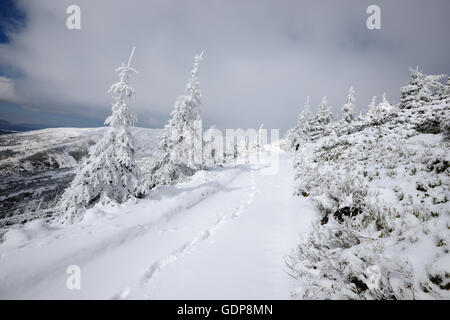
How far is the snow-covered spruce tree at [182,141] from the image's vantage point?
61.5 ft

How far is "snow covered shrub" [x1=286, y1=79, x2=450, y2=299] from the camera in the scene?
3.12 meters

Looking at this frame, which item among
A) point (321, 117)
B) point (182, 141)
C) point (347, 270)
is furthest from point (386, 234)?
point (321, 117)

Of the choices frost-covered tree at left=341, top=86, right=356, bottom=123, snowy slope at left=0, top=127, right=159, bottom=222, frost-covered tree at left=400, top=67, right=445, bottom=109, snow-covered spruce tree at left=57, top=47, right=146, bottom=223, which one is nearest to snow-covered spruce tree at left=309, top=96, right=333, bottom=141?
frost-covered tree at left=341, top=86, right=356, bottom=123

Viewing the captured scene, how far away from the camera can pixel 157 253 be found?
20.8 ft

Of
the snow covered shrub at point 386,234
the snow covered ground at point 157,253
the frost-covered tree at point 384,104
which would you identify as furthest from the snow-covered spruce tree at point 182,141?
the frost-covered tree at point 384,104

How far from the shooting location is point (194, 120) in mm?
20078

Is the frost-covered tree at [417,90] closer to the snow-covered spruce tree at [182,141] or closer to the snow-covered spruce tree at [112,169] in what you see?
the snow-covered spruce tree at [182,141]

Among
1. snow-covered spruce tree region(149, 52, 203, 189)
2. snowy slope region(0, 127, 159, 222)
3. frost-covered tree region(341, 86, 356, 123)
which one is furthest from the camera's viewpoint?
snowy slope region(0, 127, 159, 222)

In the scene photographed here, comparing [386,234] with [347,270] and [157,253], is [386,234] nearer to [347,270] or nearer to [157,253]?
[347,270]

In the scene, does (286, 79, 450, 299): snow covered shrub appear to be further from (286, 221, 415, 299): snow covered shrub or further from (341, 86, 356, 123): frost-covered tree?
(341, 86, 356, 123): frost-covered tree

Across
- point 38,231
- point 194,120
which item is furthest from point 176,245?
point 194,120

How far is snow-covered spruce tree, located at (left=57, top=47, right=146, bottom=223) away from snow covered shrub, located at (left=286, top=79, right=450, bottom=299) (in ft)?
28.9

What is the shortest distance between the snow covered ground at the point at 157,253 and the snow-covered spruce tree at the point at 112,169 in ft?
3.26

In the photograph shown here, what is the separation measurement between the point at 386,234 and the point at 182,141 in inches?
680
